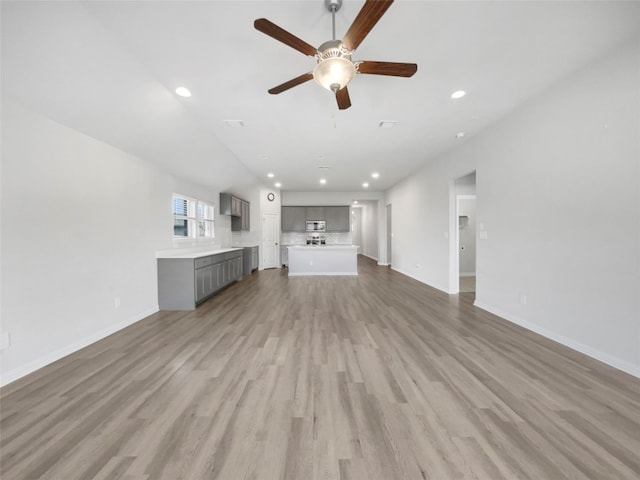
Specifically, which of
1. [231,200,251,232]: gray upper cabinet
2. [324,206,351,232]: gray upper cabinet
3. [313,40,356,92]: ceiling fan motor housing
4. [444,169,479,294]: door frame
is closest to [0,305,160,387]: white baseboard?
[313,40,356,92]: ceiling fan motor housing

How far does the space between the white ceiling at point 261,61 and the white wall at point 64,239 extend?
11.2 inches

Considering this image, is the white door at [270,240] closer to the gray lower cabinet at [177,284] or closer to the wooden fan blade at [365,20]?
the gray lower cabinet at [177,284]

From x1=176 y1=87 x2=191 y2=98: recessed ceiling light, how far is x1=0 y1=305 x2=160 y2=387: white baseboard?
113 inches

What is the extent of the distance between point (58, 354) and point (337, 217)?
299 inches

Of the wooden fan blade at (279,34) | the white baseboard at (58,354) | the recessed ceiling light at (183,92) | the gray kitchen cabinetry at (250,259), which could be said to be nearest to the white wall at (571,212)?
the wooden fan blade at (279,34)

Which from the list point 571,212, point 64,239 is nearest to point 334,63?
point 571,212

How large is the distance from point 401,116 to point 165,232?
412 centimetres

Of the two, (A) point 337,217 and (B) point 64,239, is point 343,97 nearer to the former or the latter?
(B) point 64,239

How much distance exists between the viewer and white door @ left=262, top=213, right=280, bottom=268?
8.27m

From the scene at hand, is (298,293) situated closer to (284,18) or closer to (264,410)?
(264,410)

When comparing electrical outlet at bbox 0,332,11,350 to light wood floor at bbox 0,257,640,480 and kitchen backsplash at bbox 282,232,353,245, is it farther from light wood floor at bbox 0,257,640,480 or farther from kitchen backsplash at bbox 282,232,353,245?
kitchen backsplash at bbox 282,232,353,245

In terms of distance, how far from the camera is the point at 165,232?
4.20 m

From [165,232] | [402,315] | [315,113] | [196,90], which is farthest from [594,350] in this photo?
[165,232]

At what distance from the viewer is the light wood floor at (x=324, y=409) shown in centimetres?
129
